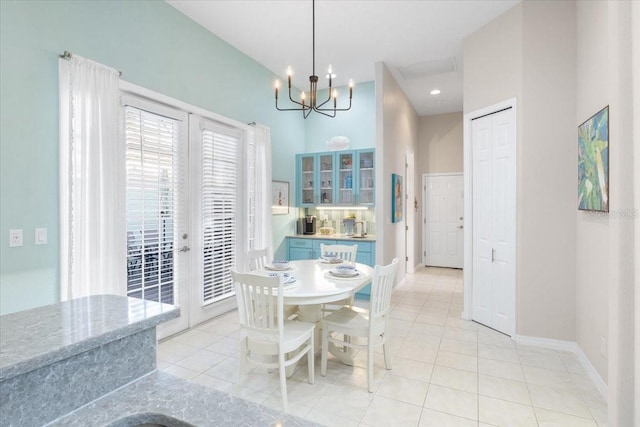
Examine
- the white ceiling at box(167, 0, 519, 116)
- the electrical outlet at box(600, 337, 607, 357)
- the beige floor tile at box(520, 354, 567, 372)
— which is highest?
the white ceiling at box(167, 0, 519, 116)

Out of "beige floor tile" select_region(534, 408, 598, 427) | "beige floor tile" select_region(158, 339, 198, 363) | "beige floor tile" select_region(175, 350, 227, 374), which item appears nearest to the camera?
"beige floor tile" select_region(534, 408, 598, 427)

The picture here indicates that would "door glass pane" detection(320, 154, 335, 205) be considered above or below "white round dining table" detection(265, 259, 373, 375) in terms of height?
above

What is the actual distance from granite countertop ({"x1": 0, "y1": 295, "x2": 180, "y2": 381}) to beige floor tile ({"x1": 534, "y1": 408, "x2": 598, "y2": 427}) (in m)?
2.39

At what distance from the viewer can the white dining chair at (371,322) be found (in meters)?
2.47

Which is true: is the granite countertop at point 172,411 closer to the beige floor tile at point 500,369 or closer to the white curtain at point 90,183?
Answer: the white curtain at point 90,183

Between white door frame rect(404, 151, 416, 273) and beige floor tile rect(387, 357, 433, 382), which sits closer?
beige floor tile rect(387, 357, 433, 382)

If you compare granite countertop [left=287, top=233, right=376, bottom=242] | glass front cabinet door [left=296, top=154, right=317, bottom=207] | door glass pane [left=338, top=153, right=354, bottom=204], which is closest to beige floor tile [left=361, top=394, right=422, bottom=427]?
granite countertop [left=287, top=233, right=376, bottom=242]

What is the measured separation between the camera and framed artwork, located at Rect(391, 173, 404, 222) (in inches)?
197

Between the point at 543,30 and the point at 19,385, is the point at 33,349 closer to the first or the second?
the point at 19,385

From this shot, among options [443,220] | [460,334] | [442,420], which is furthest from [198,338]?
[443,220]

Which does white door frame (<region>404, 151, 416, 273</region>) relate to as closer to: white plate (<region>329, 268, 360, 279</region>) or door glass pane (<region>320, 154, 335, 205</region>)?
door glass pane (<region>320, 154, 335, 205</region>)

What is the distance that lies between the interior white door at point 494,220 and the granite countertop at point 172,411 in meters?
3.32

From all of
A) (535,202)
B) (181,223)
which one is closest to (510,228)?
(535,202)

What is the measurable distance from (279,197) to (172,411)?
14.5 ft
